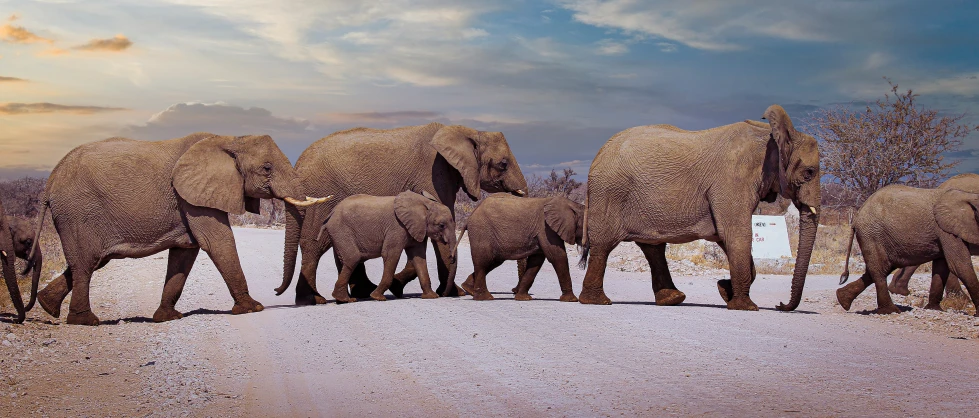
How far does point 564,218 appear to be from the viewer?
593 inches

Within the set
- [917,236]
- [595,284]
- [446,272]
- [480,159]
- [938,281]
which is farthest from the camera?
[480,159]

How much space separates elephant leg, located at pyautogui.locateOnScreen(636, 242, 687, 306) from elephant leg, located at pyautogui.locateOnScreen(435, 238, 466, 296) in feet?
10.3

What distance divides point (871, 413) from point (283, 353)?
5987mm

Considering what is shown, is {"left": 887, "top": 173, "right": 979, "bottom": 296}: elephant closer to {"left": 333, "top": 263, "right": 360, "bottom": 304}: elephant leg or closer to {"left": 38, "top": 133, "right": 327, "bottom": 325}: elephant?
A: {"left": 333, "top": 263, "right": 360, "bottom": 304}: elephant leg

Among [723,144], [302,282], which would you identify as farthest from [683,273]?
[302,282]

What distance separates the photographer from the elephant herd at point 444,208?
1368 cm

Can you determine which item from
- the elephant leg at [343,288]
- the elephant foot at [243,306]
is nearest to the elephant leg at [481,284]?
the elephant leg at [343,288]

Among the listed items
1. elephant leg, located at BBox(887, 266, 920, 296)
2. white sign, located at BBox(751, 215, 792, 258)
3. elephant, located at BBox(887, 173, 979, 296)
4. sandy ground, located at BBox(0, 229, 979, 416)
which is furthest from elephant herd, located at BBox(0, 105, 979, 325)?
white sign, located at BBox(751, 215, 792, 258)

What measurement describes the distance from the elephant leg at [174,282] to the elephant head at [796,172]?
336 inches

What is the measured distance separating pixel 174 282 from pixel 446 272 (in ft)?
14.8

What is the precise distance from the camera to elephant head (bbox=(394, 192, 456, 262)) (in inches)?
595

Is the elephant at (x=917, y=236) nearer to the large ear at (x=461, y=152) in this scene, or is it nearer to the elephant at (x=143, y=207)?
the large ear at (x=461, y=152)

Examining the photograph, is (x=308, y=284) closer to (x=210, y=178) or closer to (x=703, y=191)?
(x=210, y=178)

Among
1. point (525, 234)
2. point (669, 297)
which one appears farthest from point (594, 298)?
point (525, 234)
